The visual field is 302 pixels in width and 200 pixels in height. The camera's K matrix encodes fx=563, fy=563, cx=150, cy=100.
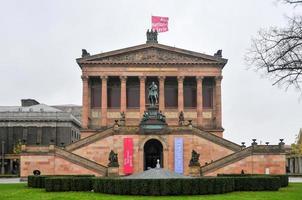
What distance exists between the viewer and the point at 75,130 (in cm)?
11919

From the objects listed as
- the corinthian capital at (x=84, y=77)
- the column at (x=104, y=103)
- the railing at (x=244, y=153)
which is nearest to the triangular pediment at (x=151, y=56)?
the corinthian capital at (x=84, y=77)

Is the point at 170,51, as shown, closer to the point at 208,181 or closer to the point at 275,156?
the point at 275,156

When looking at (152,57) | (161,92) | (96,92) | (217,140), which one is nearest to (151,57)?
(152,57)

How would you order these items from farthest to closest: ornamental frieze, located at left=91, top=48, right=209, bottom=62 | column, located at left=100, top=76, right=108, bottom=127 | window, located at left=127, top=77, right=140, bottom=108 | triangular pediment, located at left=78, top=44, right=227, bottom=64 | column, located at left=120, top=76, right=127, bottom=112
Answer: window, located at left=127, top=77, right=140, bottom=108
column, located at left=120, top=76, right=127, bottom=112
ornamental frieze, located at left=91, top=48, right=209, bottom=62
triangular pediment, located at left=78, top=44, right=227, bottom=64
column, located at left=100, top=76, right=108, bottom=127

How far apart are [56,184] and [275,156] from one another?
31.6m

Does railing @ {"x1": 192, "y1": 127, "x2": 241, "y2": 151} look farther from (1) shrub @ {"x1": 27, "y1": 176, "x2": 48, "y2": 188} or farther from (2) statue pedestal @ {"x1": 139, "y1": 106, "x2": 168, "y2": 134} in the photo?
(1) shrub @ {"x1": 27, "y1": 176, "x2": 48, "y2": 188}

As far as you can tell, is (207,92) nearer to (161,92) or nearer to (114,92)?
(161,92)

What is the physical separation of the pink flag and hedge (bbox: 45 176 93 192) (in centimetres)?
4893

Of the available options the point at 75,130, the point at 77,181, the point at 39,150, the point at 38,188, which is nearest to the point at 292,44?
the point at 77,181

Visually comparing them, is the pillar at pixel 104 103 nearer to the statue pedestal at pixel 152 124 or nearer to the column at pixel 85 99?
the column at pixel 85 99

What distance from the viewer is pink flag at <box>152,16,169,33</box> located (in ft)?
275

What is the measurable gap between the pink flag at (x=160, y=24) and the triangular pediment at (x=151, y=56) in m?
3.06

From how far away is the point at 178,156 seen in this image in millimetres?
64750

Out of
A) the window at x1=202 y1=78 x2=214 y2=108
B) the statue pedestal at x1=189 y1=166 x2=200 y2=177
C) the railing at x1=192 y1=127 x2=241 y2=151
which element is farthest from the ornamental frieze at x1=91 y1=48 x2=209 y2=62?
the statue pedestal at x1=189 y1=166 x2=200 y2=177
